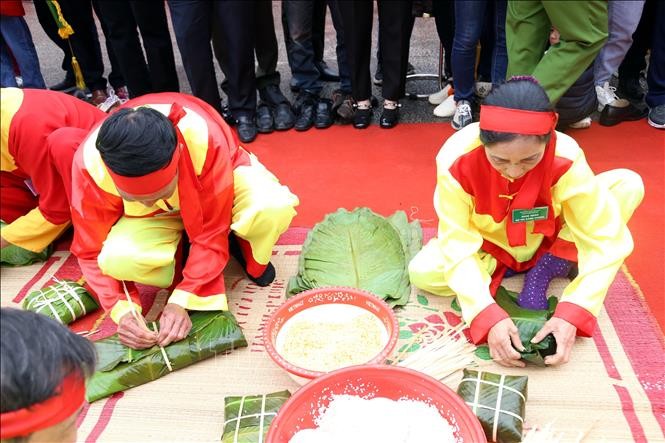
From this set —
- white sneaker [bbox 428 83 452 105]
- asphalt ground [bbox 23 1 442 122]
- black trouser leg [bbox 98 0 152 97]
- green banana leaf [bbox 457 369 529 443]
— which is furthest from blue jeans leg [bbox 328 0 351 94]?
green banana leaf [bbox 457 369 529 443]

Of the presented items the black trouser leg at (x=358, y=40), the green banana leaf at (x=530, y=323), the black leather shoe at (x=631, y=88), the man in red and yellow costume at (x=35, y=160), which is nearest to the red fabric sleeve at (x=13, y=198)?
the man in red and yellow costume at (x=35, y=160)

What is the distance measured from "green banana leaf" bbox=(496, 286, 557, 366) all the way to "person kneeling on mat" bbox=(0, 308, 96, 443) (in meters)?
1.16

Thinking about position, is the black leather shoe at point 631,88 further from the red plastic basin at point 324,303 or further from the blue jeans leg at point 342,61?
the red plastic basin at point 324,303

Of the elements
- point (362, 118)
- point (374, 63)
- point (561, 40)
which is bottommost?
point (374, 63)

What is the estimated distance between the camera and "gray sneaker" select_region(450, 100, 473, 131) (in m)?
3.01

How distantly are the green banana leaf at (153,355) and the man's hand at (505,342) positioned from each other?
72 centimetres

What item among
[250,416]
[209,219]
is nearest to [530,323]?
[250,416]

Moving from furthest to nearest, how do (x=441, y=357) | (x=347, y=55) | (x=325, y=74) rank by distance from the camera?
1. (x=325, y=74)
2. (x=347, y=55)
3. (x=441, y=357)

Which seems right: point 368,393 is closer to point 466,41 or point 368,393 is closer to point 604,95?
point 466,41

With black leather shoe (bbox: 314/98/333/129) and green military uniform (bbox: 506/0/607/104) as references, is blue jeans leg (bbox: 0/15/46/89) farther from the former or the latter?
green military uniform (bbox: 506/0/607/104)

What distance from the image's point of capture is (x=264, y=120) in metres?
3.19

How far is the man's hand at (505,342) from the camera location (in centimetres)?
153

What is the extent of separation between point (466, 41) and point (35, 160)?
197 cm

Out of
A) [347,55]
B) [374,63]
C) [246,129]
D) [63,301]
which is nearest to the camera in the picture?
[63,301]
